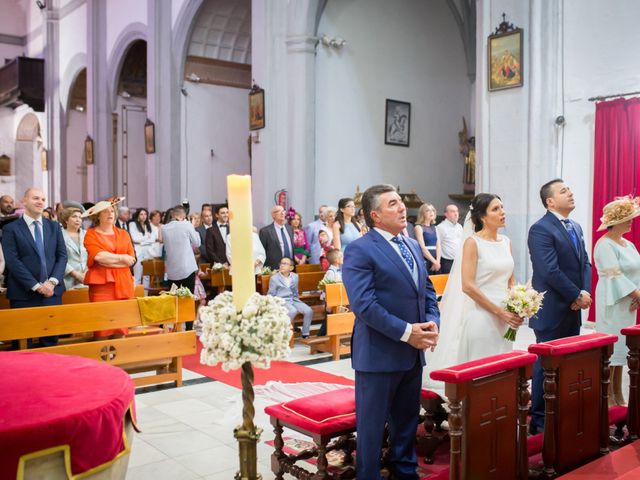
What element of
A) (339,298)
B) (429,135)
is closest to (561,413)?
(339,298)

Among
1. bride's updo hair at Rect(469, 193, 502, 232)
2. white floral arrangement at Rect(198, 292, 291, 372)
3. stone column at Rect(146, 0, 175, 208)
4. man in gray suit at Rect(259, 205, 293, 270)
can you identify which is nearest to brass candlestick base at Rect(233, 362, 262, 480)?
white floral arrangement at Rect(198, 292, 291, 372)

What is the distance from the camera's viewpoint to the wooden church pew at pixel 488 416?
9.49 feet

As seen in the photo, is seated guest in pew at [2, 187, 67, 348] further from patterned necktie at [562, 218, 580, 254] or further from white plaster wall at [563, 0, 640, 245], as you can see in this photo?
white plaster wall at [563, 0, 640, 245]

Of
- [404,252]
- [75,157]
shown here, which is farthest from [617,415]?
[75,157]

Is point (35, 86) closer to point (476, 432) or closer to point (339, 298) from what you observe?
point (339, 298)

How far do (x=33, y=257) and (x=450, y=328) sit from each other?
12.1 feet

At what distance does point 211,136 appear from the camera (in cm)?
1603

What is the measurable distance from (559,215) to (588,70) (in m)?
4.64

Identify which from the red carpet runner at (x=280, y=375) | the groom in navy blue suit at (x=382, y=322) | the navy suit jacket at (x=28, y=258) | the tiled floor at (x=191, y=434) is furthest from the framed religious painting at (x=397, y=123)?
the groom in navy blue suit at (x=382, y=322)

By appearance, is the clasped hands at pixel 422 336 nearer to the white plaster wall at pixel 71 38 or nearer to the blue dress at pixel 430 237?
the blue dress at pixel 430 237

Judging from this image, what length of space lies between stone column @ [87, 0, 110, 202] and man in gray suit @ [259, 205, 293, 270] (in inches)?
438

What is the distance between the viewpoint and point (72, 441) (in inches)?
87.5

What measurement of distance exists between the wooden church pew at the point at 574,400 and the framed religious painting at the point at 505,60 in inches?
233

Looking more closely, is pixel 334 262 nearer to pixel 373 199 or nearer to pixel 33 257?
pixel 33 257
